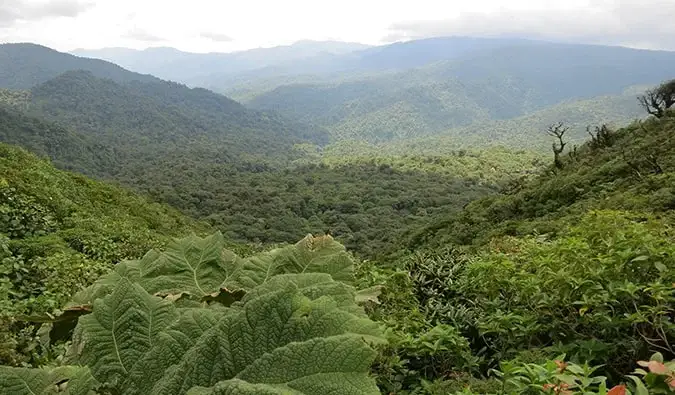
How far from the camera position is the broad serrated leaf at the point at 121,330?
58.7 inches

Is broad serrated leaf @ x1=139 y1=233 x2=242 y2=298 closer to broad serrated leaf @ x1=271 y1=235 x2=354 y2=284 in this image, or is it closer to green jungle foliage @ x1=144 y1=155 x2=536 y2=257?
broad serrated leaf @ x1=271 y1=235 x2=354 y2=284

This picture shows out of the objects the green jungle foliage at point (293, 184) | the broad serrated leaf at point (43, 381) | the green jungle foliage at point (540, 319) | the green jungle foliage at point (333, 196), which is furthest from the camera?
the green jungle foliage at point (293, 184)

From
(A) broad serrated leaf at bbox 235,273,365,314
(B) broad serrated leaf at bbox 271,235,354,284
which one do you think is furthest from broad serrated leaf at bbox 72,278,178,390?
(B) broad serrated leaf at bbox 271,235,354,284

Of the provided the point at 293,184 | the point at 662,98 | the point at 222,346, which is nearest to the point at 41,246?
the point at 222,346

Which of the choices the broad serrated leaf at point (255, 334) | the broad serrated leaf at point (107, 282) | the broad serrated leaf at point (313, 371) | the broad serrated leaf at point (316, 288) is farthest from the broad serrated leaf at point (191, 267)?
the broad serrated leaf at point (313, 371)

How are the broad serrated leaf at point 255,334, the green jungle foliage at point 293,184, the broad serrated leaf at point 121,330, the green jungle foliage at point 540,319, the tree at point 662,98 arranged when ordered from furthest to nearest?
the green jungle foliage at point 293,184 < the tree at point 662,98 < the green jungle foliage at point 540,319 < the broad serrated leaf at point 121,330 < the broad serrated leaf at point 255,334

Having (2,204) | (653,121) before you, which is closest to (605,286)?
(2,204)

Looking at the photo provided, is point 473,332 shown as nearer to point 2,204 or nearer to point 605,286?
point 605,286

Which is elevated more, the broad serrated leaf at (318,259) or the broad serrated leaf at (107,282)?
the broad serrated leaf at (318,259)

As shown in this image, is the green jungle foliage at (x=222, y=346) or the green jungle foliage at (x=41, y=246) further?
the green jungle foliage at (x=41, y=246)

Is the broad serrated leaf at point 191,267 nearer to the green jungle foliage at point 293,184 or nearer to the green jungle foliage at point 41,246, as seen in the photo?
the green jungle foliage at point 41,246

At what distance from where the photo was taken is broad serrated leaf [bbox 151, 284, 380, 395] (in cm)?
121

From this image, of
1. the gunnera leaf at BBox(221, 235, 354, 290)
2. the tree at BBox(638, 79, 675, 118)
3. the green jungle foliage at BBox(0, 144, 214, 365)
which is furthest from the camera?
the tree at BBox(638, 79, 675, 118)

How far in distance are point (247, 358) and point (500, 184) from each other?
79.8 m
